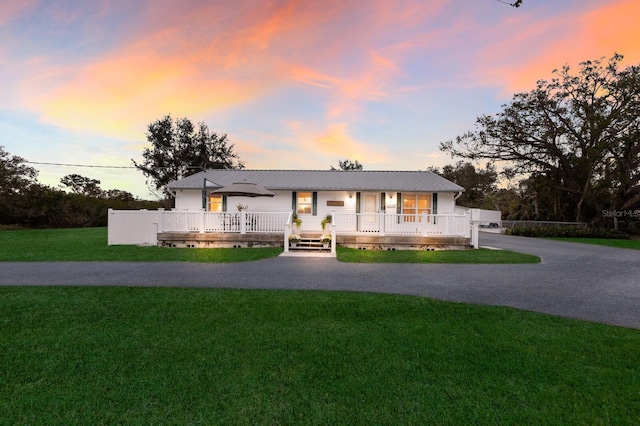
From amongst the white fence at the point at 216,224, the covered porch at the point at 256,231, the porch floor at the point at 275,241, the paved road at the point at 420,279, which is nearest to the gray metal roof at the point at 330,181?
the covered porch at the point at 256,231

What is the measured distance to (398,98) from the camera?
724 inches

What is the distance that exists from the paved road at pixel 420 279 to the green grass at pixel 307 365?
1.06 meters

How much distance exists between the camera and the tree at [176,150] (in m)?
34.2

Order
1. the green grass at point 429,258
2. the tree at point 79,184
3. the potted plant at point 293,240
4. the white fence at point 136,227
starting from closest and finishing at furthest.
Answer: the green grass at point 429,258
the potted plant at point 293,240
the white fence at point 136,227
the tree at point 79,184

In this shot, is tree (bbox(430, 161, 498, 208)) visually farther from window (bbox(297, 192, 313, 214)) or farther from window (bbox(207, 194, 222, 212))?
window (bbox(207, 194, 222, 212))

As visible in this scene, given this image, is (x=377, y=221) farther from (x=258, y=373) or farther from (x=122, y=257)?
(x=258, y=373)

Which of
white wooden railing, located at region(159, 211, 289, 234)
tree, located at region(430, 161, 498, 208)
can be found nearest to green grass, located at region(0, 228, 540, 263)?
white wooden railing, located at region(159, 211, 289, 234)

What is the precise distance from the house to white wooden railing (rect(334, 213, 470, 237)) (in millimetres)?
40

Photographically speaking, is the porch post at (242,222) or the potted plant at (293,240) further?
the porch post at (242,222)

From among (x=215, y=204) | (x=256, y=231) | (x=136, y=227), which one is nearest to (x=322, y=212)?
(x=256, y=231)

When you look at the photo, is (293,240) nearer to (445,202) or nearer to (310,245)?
(310,245)

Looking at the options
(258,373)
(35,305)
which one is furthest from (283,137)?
(258,373)

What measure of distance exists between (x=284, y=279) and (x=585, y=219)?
30217 millimetres

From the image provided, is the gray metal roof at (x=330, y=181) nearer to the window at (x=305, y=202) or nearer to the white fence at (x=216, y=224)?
the window at (x=305, y=202)
